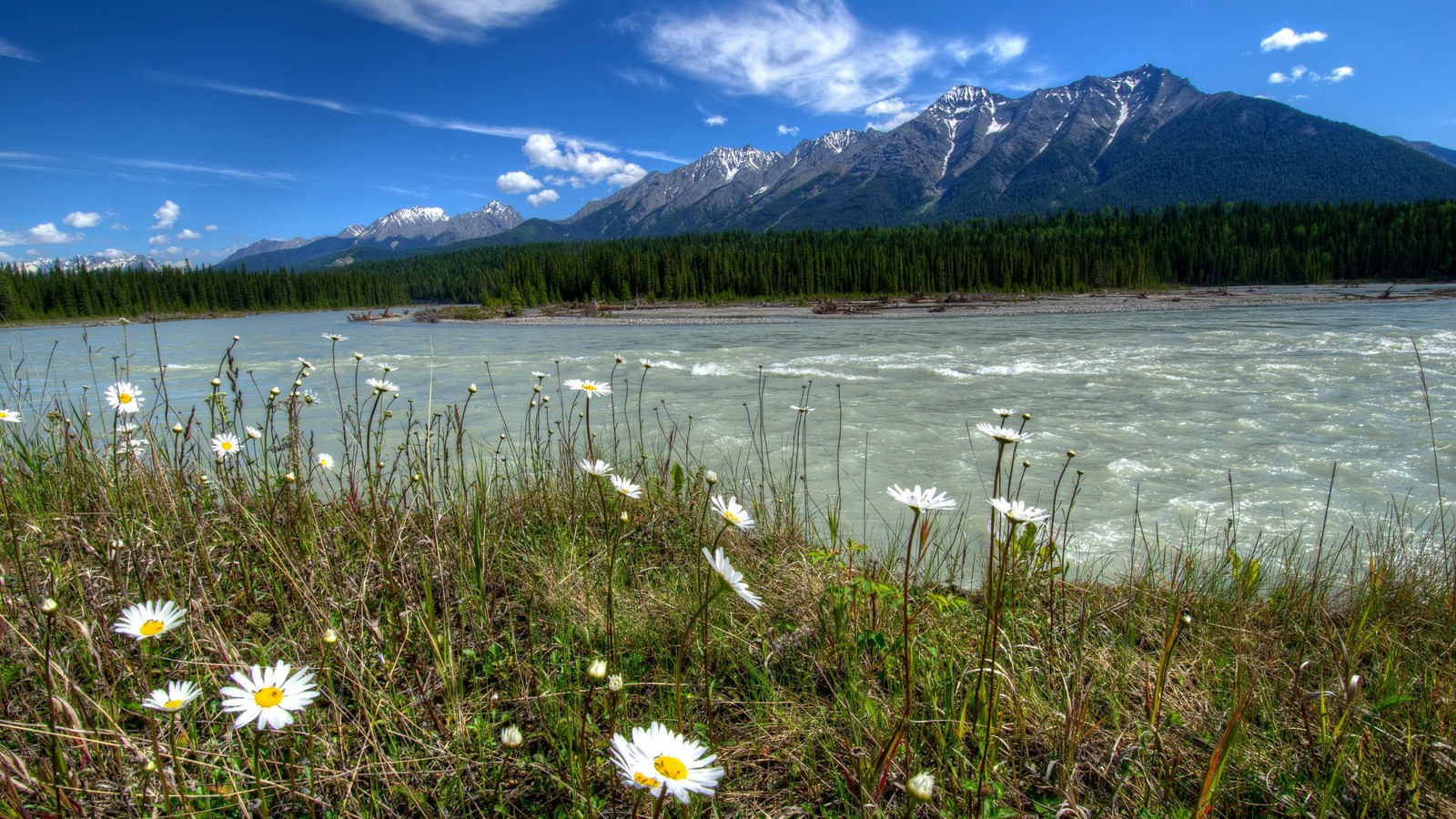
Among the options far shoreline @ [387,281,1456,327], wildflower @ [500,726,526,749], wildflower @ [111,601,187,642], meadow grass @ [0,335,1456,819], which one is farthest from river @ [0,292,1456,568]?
far shoreline @ [387,281,1456,327]

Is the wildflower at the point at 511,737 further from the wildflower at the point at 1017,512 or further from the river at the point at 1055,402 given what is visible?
→ the river at the point at 1055,402

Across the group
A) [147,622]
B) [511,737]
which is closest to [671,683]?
[511,737]

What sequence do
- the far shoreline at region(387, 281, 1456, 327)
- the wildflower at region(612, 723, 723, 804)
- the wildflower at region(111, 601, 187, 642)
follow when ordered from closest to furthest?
the wildflower at region(612, 723, 723, 804), the wildflower at region(111, 601, 187, 642), the far shoreline at region(387, 281, 1456, 327)

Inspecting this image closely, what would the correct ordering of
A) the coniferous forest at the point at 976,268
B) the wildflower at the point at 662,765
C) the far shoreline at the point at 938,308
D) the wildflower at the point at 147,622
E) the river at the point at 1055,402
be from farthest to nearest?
the coniferous forest at the point at 976,268 → the far shoreline at the point at 938,308 → the river at the point at 1055,402 → the wildflower at the point at 147,622 → the wildflower at the point at 662,765

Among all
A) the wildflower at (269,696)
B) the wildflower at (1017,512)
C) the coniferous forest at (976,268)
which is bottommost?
the wildflower at (269,696)

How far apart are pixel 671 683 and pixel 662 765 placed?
920 mm

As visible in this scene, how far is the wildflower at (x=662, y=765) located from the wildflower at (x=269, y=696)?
1.66 ft

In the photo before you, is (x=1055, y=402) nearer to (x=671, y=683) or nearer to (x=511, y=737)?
(x=671, y=683)

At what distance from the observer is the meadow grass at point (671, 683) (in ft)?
5.04

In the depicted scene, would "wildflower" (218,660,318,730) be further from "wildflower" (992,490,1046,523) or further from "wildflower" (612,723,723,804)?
"wildflower" (992,490,1046,523)

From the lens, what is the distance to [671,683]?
1.91 m

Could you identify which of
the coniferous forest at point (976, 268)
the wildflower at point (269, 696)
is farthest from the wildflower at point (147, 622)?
the coniferous forest at point (976, 268)

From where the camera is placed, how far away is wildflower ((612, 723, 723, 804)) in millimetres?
931

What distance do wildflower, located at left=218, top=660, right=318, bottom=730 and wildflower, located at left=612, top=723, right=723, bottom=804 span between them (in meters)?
0.50
